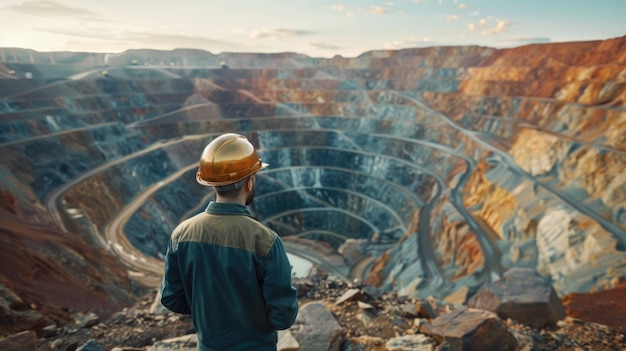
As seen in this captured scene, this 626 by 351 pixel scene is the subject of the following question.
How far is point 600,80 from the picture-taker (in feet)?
171

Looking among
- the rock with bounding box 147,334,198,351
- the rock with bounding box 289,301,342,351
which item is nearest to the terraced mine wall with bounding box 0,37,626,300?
the rock with bounding box 147,334,198,351

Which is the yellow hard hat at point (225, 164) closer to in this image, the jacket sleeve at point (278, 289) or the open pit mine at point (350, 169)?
the jacket sleeve at point (278, 289)

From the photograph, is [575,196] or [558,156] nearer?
[575,196]

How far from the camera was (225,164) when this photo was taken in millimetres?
3139

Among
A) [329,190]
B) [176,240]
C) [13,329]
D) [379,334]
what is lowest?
[329,190]

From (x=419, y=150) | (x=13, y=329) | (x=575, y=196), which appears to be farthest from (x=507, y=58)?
(x=13, y=329)

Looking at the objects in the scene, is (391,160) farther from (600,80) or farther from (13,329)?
(13,329)

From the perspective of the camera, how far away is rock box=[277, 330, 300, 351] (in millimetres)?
6391

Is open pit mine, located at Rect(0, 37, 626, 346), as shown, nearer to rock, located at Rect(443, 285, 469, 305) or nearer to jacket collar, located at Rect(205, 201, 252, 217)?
rock, located at Rect(443, 285, 469, 305)

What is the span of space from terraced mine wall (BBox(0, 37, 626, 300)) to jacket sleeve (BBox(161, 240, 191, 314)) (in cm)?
2219

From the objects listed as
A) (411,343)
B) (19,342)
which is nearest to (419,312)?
(411,343)

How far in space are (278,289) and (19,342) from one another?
706cm

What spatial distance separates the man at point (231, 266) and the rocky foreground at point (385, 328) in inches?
146

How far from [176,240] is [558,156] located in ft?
154
